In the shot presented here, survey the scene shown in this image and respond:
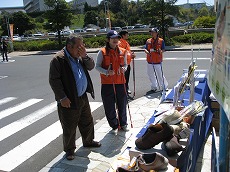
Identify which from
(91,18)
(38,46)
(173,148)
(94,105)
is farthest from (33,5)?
(173,148)

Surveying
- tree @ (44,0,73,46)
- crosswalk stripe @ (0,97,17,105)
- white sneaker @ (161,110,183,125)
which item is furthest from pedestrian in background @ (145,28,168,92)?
tree @ (44,0,73,46)

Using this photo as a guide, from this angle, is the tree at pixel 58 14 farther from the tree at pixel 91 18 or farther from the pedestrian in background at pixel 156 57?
the tree at pixel 91 18

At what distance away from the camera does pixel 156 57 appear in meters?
8.19

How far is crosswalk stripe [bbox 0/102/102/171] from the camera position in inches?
195

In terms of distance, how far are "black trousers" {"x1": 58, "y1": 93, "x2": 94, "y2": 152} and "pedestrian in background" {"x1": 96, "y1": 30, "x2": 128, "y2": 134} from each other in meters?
0.69

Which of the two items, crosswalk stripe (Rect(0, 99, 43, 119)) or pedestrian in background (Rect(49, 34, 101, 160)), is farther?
crosswalk stripe (Rect(0, 99, 43, 119))

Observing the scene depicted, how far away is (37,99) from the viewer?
9.20 meters

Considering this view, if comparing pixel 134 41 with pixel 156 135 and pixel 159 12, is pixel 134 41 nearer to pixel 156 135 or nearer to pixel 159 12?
pixel 159 12

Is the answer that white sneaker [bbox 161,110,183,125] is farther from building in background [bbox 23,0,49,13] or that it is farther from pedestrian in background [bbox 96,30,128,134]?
building in background [bbox 23,0,49,13]

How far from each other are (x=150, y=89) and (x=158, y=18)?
15.0 m

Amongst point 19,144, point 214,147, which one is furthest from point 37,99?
point 214,147

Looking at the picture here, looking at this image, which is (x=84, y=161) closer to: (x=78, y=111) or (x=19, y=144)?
(x=78, y=111)

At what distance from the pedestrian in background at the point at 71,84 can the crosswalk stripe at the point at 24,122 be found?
243 centimetres

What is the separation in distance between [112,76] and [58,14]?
23887mm
